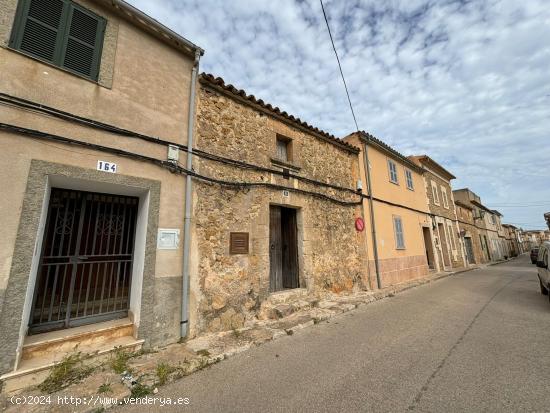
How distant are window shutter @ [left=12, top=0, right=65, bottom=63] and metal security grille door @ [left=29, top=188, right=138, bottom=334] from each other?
2.00 metres

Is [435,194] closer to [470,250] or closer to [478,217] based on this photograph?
[470,250]

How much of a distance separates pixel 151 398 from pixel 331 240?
5.71 metres

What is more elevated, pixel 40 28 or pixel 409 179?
pixel 409 179

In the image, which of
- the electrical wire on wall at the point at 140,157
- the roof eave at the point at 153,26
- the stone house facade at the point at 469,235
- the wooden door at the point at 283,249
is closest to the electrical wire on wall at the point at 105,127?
the electrical wire on wall at the point at 140,157

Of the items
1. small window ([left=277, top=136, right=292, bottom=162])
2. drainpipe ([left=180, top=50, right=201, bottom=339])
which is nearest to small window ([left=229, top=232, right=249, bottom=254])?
drainpipe ([left=180, top=50, right=201, bottom=339])

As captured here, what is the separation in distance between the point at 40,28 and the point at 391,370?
678 cm

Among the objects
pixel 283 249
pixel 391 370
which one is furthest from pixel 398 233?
pixel 391 370

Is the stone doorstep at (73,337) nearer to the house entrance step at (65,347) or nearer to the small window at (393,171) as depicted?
the house entrance step at (65,347)

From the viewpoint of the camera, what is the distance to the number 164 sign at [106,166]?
140 inches

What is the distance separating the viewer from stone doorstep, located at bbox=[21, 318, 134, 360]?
303cm

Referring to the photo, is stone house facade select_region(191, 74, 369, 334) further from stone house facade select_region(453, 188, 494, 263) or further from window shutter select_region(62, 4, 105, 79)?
stone house facade select_region(453, 188, 494, 263)

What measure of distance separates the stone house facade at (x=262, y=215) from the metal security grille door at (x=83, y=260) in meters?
1.19

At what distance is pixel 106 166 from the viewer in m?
3.62

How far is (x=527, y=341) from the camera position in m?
3.83
